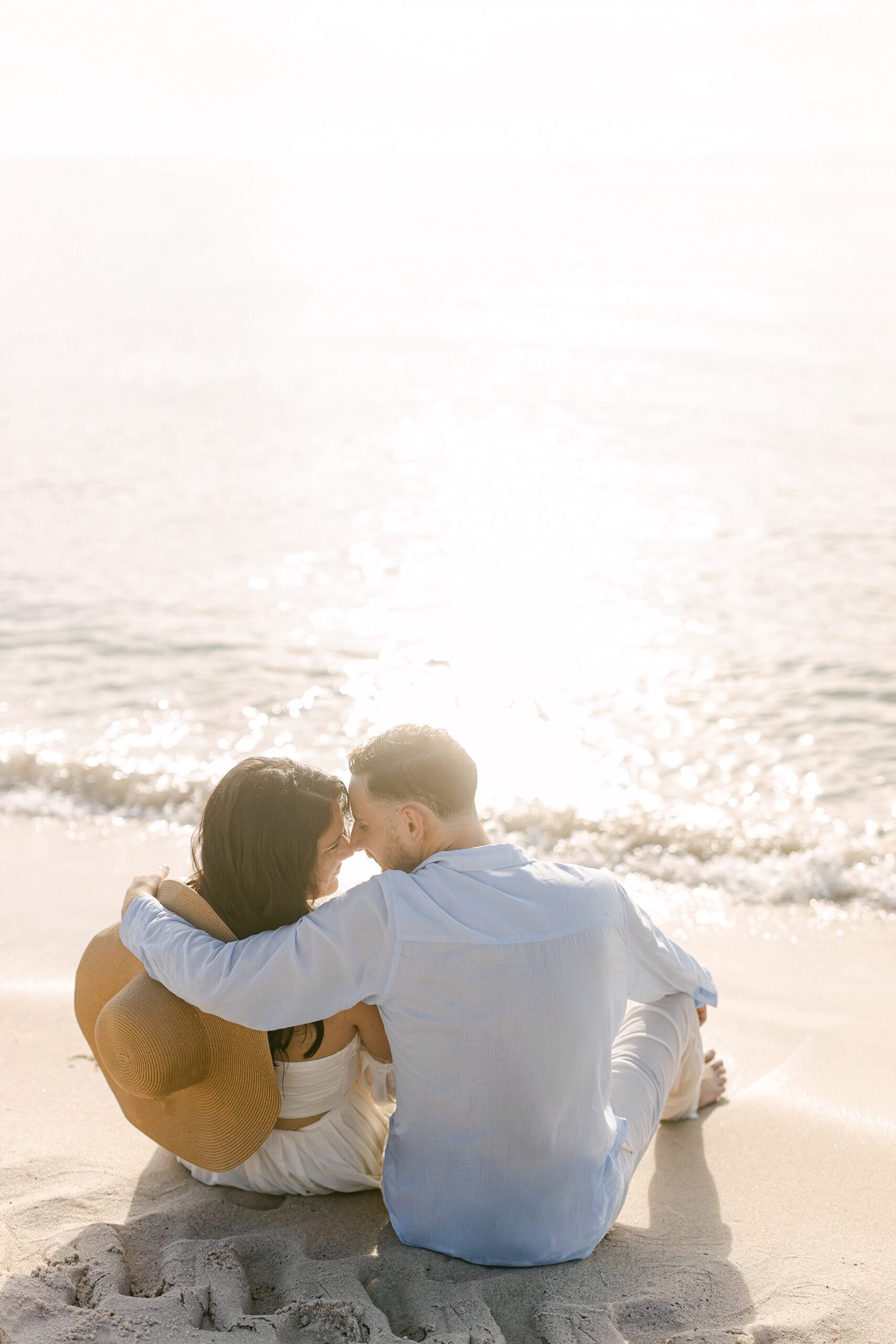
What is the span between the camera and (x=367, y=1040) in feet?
9.23

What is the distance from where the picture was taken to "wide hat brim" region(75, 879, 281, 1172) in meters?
2.59

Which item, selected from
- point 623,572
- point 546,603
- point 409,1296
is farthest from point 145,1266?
point 623,572

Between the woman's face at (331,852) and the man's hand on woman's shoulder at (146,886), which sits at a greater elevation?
the woman's face at (331,852)

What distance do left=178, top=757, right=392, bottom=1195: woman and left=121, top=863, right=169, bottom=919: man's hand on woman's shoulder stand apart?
0.08m

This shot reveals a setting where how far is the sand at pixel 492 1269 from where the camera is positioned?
7.98ft

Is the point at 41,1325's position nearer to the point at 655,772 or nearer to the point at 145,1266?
the point at 145,1266

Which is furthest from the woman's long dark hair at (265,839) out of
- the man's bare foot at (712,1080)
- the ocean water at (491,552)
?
the ocean water at (491,552)

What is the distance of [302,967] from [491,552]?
8.76 meters

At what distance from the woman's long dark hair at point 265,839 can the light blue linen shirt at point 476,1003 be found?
136 mm

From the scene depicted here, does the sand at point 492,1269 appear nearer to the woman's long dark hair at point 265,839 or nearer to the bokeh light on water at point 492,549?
the woman's long dark hair at point 265,839

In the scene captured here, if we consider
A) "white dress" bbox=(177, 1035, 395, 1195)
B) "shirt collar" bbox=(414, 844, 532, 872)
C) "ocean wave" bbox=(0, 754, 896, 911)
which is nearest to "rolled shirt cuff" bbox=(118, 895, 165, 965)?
"white dress" bbox=(177, 1035, 395, 1195)

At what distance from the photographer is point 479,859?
2.49m

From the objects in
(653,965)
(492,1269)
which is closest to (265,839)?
(653,965)

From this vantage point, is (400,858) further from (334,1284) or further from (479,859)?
(334,1284)
